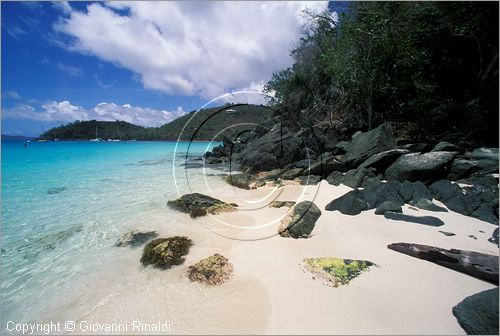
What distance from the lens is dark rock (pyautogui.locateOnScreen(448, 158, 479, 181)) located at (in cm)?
745

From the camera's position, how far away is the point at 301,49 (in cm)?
2211

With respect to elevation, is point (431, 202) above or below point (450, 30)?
below

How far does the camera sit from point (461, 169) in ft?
24.6

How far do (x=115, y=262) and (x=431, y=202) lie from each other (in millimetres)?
7328

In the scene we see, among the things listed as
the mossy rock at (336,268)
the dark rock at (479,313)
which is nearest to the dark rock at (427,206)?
the mossy rock at (336,268)

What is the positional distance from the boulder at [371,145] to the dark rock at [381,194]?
3.36 metres

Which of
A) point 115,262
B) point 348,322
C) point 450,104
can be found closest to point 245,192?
point 115,262

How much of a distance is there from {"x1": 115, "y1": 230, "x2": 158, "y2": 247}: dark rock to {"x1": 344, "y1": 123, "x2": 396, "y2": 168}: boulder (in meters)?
8.27

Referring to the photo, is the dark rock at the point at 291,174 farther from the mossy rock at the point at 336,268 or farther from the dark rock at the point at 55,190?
the dark rock at the point at 55,190

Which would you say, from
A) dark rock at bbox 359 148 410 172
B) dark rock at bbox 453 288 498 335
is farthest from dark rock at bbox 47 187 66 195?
dark rock at bbox 453 288 498 335

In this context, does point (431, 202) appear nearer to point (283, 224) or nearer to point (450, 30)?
point (283, 224)

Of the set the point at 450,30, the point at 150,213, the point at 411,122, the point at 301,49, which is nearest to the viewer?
the point at 150,213

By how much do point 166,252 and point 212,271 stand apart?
1.21m

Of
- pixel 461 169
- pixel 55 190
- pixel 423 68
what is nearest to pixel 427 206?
pixel 461 169
